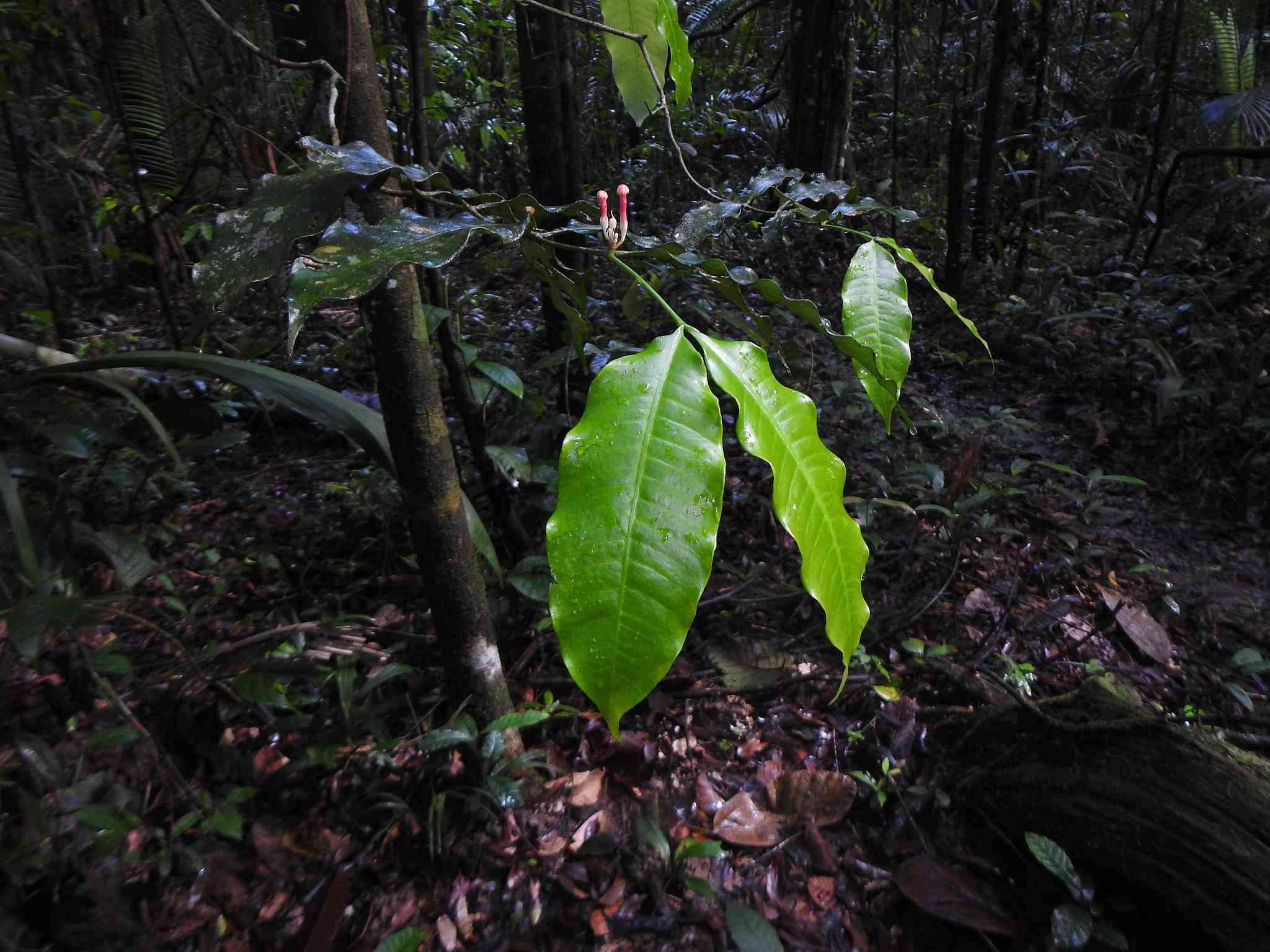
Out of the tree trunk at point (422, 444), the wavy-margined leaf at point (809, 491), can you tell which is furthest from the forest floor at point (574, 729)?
the wavy-margined leaf at point (809, 491)

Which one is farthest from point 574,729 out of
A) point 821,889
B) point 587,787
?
point 821,889

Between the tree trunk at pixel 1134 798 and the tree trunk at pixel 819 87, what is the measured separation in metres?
3.24

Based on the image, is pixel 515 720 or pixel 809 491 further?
pixel 515 720

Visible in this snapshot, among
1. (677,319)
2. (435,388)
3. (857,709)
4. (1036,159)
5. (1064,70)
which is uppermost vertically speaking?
(1064,70)

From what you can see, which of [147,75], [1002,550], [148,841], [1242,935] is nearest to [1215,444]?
[1002,550]

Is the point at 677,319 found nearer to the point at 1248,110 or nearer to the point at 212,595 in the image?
the point at 212,595

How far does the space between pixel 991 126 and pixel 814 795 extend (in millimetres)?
4001

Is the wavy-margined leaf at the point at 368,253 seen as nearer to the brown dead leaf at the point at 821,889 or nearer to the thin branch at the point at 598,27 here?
the thin branch at the point at 598,27

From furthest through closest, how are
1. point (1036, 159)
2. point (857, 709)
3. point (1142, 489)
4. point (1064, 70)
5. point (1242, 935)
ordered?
point (1064, 70) < point (1036, 159) < point (1142, 489) < point (857, 709) < point (1242, 935)

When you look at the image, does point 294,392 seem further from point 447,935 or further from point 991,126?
point 991,126

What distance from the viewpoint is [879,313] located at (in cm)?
79

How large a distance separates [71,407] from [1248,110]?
5.29 metres

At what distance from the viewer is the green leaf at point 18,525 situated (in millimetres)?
1326

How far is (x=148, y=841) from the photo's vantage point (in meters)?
1.35
